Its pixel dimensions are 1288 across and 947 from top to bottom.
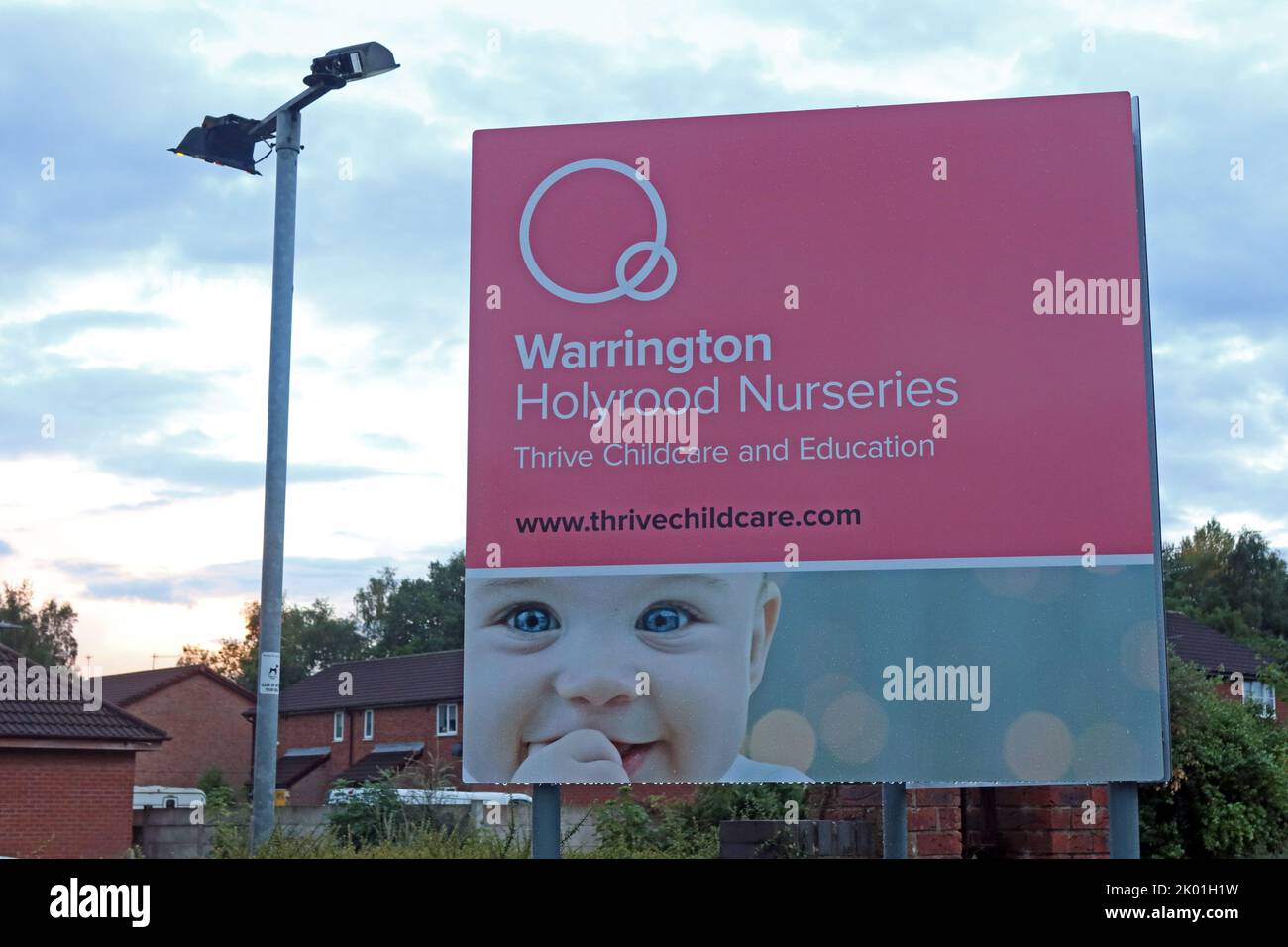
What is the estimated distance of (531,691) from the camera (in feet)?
20.4

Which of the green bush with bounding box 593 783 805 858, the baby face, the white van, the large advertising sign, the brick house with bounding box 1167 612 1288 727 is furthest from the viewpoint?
the brick house with bounding box 1167 612 1288 727

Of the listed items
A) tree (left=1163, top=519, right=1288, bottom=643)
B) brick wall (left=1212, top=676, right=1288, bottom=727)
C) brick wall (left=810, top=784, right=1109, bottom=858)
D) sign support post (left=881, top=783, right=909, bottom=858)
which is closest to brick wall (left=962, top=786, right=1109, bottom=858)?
brick wall (left=810, top=784, right=1109, bottom=858)

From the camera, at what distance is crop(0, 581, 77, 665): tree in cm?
7869

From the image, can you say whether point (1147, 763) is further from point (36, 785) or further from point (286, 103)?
point (36, 785)

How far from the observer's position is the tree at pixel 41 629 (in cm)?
7869

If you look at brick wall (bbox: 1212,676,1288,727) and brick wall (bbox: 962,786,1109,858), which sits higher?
brick wall (bbox: 1212,676,1288,727)

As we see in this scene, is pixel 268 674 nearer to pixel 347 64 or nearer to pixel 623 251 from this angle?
pixel 347 64

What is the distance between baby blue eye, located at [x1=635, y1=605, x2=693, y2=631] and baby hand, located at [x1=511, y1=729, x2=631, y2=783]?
556 millimetres

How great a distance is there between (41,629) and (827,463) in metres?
84.0

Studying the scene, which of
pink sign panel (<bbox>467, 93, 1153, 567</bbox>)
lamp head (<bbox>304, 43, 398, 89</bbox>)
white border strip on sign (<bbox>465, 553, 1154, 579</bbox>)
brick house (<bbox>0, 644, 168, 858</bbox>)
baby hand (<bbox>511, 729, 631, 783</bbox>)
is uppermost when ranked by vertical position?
lamp head (<bbox>304, 43, 398, 89</bbox>)

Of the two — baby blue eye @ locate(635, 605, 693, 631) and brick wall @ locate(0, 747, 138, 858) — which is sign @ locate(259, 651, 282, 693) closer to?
baby blue eye @ locate(635, 605, 693, 631)

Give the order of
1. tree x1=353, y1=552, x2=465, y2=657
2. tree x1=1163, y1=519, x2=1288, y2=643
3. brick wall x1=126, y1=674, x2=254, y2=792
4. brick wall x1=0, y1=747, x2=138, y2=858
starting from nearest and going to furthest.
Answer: brick wall x1=0, y1=747, x2=138, y2=858
brick wall x1=126, y1=674, x2=254, y2=792
tree x1=1163, y1=519, x2=1288, y2=643
tree x1=353, y1=552, x2=465, y2=657

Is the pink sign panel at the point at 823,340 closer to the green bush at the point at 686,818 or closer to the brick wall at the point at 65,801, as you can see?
the green bush at the point at 686,818

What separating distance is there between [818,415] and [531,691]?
6.02ft
